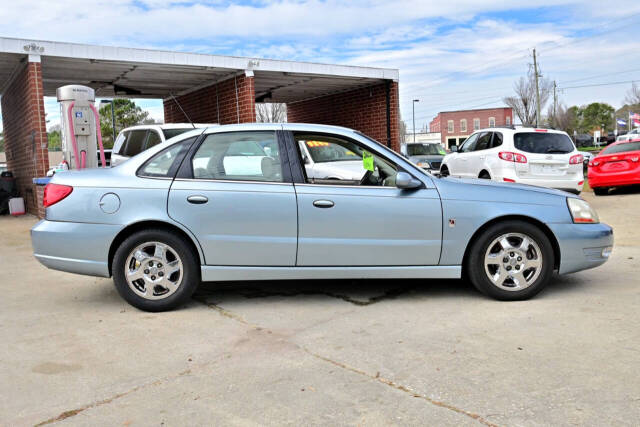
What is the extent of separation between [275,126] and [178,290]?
1666 millimetres

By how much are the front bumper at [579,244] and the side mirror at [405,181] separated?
Answer: 1222 millimetres

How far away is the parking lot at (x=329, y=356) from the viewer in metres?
3.03

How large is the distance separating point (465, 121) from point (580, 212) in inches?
3329

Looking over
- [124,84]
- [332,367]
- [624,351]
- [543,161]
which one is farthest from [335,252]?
[124,84]

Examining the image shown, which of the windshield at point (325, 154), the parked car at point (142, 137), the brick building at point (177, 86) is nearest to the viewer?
the windshield at point (325, 154)

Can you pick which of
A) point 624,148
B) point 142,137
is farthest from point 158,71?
point 624,148

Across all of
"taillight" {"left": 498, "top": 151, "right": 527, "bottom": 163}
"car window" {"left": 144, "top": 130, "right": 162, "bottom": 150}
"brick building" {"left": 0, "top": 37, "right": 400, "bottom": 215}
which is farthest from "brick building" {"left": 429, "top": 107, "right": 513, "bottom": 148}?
"car window" {"left": 144, "top": 130, "right": 162, "bottom": 150}

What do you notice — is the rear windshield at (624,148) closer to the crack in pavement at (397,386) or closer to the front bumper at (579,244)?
the front bumper at (579,244)

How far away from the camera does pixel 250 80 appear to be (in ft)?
46.2

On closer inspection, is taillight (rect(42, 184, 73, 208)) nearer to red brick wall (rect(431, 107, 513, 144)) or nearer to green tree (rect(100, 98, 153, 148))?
green tree (rect(100, 98, 153, 148))

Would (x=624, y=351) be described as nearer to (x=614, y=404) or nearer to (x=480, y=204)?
(x=614, y=404)

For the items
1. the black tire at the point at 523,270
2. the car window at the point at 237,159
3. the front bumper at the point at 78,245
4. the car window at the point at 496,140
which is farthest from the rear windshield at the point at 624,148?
the front bumper at the point at 78,245

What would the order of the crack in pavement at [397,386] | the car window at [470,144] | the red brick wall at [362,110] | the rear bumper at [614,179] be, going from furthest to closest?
the red brick wall at [362,110], the rear bumper at [614,179], the car window at [470,144], the crack in pavement at [397,386]

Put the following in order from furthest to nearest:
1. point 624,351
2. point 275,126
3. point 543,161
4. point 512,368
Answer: point 543,161, point 275,126, point 624,351, point 512,368
